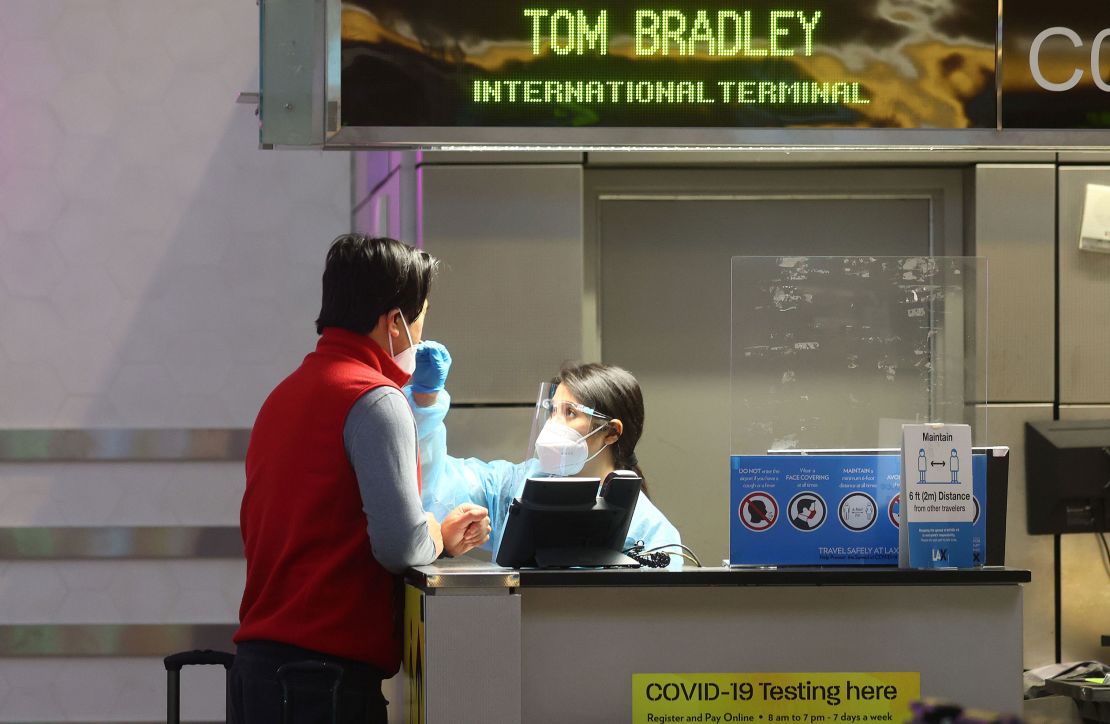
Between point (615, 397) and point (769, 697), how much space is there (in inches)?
45.6

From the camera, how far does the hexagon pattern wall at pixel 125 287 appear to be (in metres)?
4.04

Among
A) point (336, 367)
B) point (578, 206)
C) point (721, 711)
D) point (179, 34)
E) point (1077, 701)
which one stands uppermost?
point (179, 34)

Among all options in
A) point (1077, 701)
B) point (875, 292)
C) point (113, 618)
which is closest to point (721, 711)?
point (875, 292)

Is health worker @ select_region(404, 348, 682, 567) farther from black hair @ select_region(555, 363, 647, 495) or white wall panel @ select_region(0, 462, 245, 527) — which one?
white wall panel @ select_region(0, 462, 245, 527)

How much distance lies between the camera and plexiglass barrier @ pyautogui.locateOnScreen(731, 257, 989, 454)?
2.21 m

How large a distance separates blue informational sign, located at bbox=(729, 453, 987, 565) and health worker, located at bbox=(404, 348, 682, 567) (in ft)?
1.91

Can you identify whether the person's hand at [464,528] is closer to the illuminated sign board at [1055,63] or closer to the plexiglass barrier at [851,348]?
the plexiglass barrier at [851,348]

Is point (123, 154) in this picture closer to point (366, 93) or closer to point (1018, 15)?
point (366, 93)

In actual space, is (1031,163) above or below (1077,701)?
above

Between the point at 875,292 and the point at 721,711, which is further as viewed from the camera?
the point at 875,292

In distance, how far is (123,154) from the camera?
4051 millimetres

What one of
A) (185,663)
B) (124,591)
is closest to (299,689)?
(185,663)

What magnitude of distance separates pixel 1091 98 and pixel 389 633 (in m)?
1.78

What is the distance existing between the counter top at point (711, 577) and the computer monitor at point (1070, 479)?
145 centimetres
